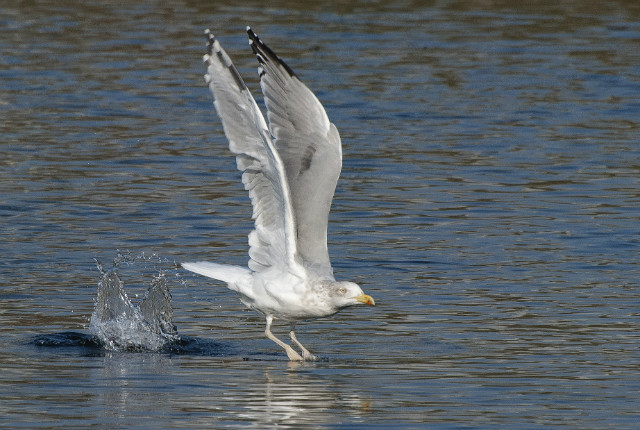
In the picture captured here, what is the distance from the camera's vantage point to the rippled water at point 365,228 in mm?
9492

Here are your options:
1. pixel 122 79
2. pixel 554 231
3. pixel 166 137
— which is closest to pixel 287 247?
pixel 554 231

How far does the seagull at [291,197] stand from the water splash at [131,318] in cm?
70

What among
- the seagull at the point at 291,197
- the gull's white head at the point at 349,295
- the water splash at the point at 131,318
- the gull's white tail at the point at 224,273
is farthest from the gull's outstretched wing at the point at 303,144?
the water splash at the point at 131,318

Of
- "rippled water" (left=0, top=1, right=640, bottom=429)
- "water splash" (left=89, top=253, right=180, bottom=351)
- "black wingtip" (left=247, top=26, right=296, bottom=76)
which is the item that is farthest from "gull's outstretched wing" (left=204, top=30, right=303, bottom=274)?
"water splash" (left=89, top=253, right=180, bottom=351)

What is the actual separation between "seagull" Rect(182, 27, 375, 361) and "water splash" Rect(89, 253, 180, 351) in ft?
2.29

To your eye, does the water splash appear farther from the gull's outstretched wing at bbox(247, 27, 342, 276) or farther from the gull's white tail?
the gull's outstretched wing at bbox(247, 27, 342, 276)

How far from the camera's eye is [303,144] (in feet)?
35.0

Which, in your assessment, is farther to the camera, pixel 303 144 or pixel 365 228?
pixel 365 228

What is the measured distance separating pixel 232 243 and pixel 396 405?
517 centimetres

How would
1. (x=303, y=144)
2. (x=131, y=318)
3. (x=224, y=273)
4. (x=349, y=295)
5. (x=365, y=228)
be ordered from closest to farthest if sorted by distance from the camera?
(x=349, y=295)
(x=303, y=144)
(x=224, y=273)
(x=131, y=318)
(x=365, y=228)

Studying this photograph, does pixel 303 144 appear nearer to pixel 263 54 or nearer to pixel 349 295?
pixel 263 54

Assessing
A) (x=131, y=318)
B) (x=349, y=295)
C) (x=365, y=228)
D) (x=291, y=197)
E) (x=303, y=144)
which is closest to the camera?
(x=349, y=295)

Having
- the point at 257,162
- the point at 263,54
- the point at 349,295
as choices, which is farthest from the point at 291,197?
the point at 263,54

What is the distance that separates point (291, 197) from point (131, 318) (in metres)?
1.80
